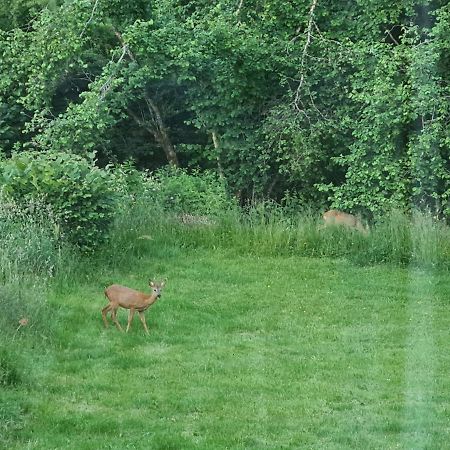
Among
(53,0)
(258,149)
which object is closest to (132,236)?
(258,149)

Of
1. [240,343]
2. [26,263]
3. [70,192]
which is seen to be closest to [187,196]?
[70,192]

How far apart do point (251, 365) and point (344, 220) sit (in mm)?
5911

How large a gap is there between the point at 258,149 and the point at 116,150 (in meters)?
3.87

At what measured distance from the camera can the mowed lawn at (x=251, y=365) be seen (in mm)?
7039

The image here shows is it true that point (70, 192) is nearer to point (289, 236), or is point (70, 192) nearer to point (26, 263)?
point (26, 263)

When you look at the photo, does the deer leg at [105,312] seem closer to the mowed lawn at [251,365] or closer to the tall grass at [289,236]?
the mowed lawn at [251,365]


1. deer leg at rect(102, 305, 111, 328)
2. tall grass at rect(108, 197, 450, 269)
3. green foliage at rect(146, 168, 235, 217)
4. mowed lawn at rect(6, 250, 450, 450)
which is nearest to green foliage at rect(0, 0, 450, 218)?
green foliage at rect(146, 168, 235, 217)

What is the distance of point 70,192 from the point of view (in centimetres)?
1170

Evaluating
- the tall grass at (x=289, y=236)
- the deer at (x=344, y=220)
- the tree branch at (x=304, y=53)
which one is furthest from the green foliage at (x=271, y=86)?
the tall grass at (x=289, y=236)

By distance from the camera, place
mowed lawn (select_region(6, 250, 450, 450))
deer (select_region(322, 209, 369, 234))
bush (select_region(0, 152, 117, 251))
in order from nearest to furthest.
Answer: mowed lawn (select_region(6, 250, 450, 450)) < bush (select_region(0, 152, 117, 251)) < deer (select_region(322, 209, 369, 234))

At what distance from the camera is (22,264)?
10289 mm

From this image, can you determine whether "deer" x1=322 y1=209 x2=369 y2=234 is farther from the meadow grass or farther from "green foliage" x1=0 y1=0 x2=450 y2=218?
"green foliage" x1=0 y1=0 x2=450 y2=218

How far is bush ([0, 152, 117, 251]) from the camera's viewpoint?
38.1 ft

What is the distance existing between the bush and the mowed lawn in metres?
0.61
